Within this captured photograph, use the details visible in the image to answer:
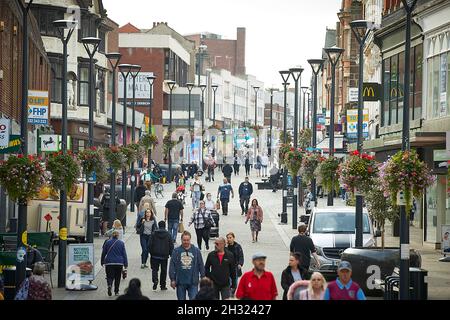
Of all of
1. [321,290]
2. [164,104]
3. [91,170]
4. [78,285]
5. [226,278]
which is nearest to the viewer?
[321,290]

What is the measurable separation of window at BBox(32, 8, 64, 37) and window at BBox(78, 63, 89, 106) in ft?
11.6

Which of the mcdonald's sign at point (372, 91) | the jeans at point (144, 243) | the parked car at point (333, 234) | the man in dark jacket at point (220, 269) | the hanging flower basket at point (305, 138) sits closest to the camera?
the man in dark jacket at point (220, 269)

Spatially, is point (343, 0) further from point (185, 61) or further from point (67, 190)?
point (67, 190)

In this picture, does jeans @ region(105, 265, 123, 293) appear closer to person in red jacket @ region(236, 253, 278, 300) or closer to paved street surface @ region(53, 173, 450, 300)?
paved street surface @ region(53, 173, 450, 300)

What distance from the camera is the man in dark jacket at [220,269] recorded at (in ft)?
67.0

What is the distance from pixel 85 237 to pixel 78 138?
3197 centimetres

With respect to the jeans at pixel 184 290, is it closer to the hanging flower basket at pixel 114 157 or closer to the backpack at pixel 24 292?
the backpack at pixel 24 292

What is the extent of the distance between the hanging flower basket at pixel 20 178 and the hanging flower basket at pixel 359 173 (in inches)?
339

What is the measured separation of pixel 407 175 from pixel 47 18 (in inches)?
1763

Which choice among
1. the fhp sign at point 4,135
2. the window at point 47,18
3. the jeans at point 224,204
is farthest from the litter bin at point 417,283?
the window at point 47,18

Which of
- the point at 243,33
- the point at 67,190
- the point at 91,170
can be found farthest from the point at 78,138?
the point at 243,33

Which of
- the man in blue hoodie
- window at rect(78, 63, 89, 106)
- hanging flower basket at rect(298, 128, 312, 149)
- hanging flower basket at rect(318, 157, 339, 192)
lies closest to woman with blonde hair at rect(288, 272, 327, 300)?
the man in blue hoodie

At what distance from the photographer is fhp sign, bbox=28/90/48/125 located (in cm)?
3731
